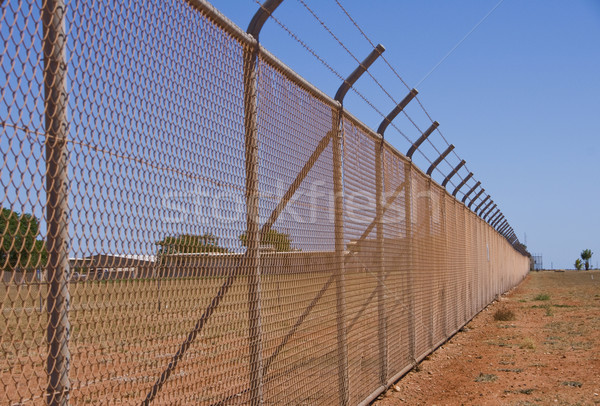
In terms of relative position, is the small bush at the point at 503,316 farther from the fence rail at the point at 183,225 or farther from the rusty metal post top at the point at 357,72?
the rusty metal post top at the point at 357,72

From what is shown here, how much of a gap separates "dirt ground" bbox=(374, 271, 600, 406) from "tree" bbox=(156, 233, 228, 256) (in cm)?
345

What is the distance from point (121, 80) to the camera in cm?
238

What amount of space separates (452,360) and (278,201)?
5590 millimetres

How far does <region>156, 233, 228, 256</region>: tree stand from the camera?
2.62 metres

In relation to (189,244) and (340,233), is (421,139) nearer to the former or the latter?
(340,233)

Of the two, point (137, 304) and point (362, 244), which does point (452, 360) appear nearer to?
point (362, 244)

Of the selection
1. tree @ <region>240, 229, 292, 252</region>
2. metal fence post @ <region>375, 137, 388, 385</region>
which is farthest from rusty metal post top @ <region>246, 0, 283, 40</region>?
metal fence post @ <region>375, 137, 388, 385</region>

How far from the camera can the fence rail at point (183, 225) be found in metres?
2.03

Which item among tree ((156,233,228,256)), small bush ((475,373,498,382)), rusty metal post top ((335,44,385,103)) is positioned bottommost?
small bush ((475,373,498,382))

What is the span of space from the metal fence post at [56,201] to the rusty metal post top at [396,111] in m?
4.79

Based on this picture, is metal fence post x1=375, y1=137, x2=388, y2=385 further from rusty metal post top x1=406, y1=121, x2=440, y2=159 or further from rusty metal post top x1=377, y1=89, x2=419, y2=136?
rusty metal post top x1=406, y1=121, x2=440, y2=159

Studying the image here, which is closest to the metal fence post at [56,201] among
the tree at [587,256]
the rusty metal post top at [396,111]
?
the rusty metal post top at [396,111]

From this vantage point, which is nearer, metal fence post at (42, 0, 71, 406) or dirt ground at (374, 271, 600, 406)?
metal fence post at (42, 0, 71, 406)

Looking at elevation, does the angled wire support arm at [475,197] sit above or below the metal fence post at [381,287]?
above
